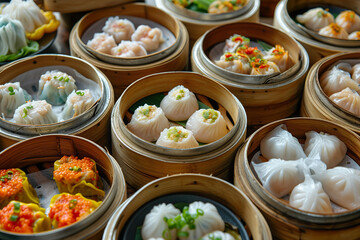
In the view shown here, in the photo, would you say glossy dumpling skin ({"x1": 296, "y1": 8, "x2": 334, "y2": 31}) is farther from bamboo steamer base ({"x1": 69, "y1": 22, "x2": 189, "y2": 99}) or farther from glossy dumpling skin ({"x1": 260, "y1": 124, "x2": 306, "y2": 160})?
glossy dumpling skin ({"x1": 260, "y1": 124, "x2": 306, "y2": 160})

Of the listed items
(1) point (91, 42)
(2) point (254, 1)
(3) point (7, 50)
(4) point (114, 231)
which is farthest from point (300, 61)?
(3) point (7, 50)

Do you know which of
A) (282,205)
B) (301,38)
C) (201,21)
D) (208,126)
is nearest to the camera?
(282,205)

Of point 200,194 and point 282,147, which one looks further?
point 282,147

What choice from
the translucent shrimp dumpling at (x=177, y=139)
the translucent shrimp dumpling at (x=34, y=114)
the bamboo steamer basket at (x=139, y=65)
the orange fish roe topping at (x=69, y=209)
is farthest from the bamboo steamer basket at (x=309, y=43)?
the orange fish roe topping at (x=69, y=209)

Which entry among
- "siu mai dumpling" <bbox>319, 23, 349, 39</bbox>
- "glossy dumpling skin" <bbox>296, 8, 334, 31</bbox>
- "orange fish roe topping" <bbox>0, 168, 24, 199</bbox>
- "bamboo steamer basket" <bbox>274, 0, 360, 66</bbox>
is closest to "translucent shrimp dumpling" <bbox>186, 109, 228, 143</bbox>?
"orange fish roe topping" <bbox>0, 168, 24, 199</bbox>

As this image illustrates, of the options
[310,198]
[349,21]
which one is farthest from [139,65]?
→ [349,21]

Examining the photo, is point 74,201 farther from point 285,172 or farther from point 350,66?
point 350,66

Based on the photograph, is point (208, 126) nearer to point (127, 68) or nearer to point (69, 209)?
point (127, 68)
